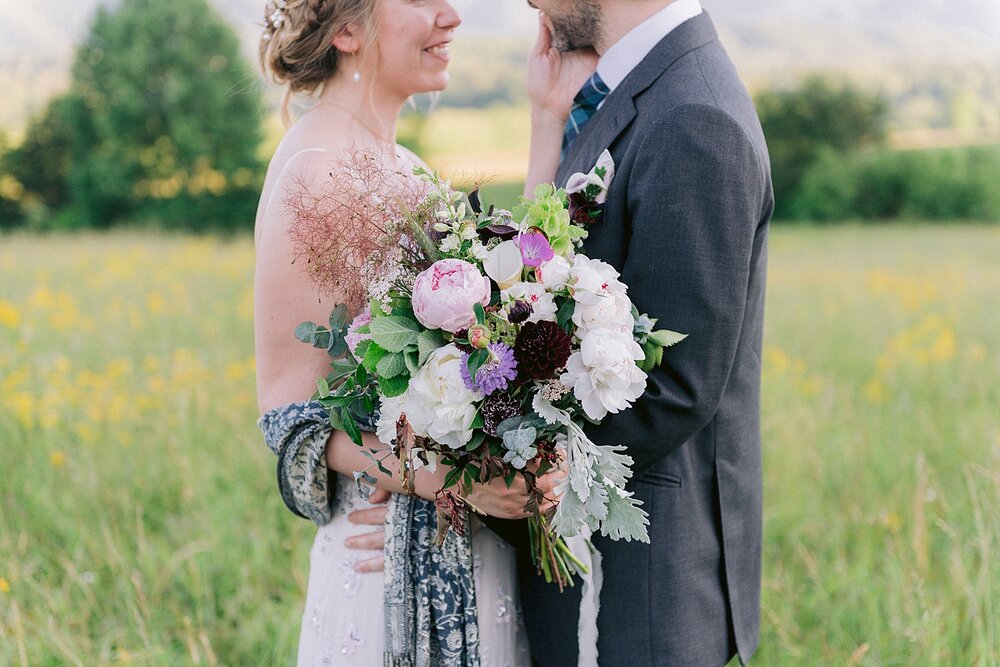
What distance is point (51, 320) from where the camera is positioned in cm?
591

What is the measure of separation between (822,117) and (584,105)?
35.3 metres

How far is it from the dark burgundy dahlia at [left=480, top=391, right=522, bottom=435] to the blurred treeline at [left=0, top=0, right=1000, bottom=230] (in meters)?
23.8

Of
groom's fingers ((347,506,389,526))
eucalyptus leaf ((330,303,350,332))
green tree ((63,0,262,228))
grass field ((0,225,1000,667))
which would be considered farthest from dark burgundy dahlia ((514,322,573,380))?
green tree ((63,0,262,228))

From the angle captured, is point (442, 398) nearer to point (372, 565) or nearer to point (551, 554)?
point (551, 554)

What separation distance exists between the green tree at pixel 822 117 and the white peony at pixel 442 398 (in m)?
34.3

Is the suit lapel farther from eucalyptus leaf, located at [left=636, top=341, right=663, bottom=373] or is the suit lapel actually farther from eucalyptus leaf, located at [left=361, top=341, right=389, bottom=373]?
eucalyptus leaf, located at [left=361, top=341, right=389, bottom=373]

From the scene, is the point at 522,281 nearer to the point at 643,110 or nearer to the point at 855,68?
the point at 643,110

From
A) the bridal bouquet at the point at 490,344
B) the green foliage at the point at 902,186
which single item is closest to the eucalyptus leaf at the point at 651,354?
the bridal bouquet at the point at 490,344

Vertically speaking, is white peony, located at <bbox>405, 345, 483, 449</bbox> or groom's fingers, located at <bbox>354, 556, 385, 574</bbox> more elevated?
white peony, located at <bbox>405, 345, 483, 449</bbox>

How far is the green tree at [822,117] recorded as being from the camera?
33219 millimetres

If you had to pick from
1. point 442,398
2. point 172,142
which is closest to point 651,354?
point 442,398

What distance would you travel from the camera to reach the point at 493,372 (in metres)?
1.40

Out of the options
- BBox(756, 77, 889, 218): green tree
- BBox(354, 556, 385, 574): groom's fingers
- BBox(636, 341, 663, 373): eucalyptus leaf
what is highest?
BBox(756, 77, 889, 218): green tree

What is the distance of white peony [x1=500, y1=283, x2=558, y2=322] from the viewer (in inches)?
56.7
